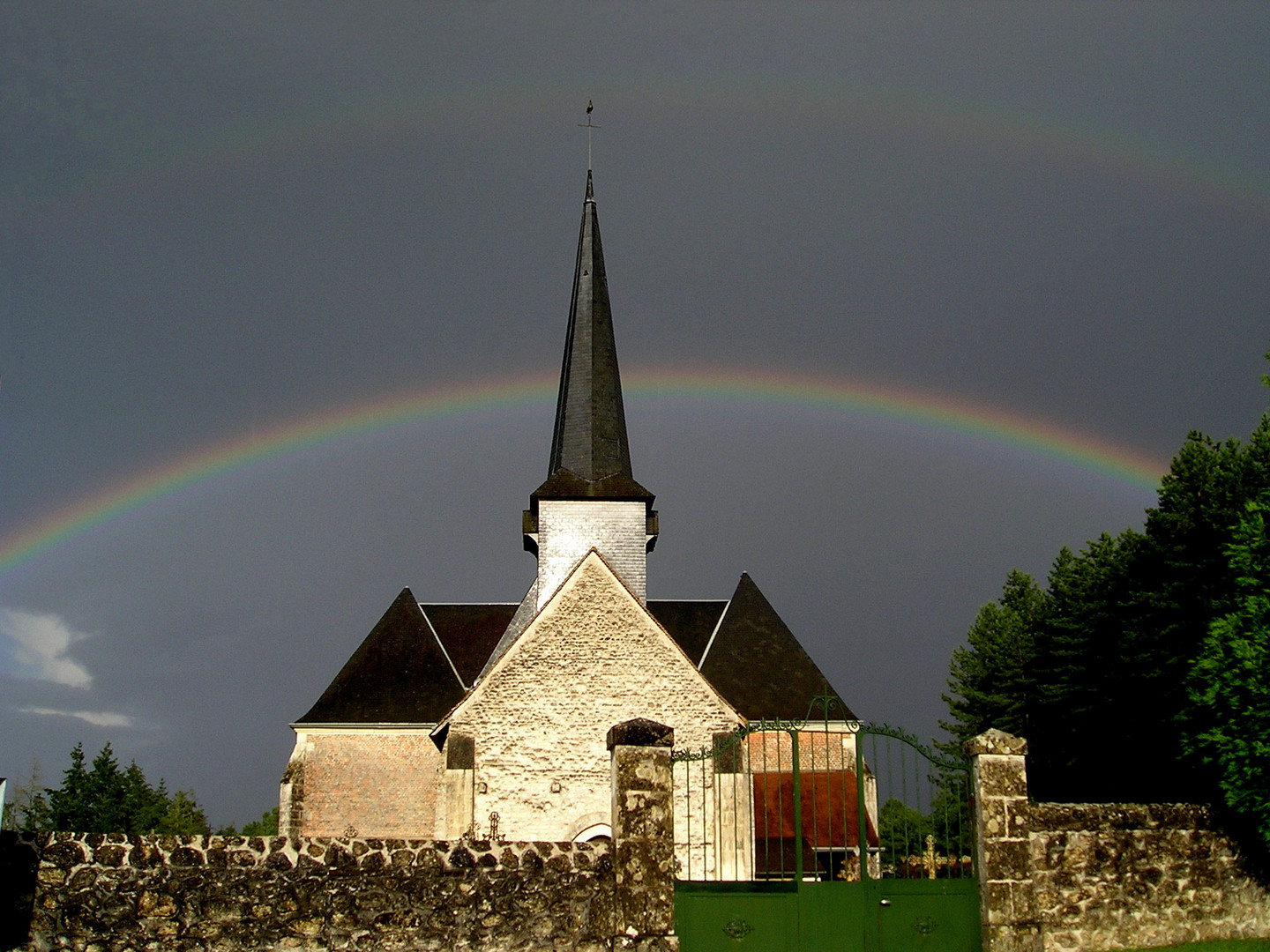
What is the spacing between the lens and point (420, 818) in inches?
1238

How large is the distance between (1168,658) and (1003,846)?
16.5 metres

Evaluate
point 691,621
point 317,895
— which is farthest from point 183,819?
point 317,895

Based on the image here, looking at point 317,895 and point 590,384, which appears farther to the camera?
point 590,384

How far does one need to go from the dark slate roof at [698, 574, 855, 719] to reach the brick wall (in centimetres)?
822

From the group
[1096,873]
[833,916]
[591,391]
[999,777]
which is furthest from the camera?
[591,391]

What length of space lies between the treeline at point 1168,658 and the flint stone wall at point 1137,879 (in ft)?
2.36

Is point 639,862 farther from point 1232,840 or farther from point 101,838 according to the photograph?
point 1232,840

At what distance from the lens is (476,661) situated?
34562 mm

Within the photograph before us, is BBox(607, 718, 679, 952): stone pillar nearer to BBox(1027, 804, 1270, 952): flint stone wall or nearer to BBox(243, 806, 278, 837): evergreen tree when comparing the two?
BBox(1027, 804, 1270, 952): flint stone wall

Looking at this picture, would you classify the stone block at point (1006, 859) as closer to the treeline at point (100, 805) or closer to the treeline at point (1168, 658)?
the treeline at point (1168, 658)

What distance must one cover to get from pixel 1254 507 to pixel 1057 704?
2100 centimetres

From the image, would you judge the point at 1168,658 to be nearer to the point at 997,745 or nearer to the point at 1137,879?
the point at 1137,879

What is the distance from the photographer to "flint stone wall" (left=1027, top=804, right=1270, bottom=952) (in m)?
12.0

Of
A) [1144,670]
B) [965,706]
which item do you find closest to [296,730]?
[1144,670]
